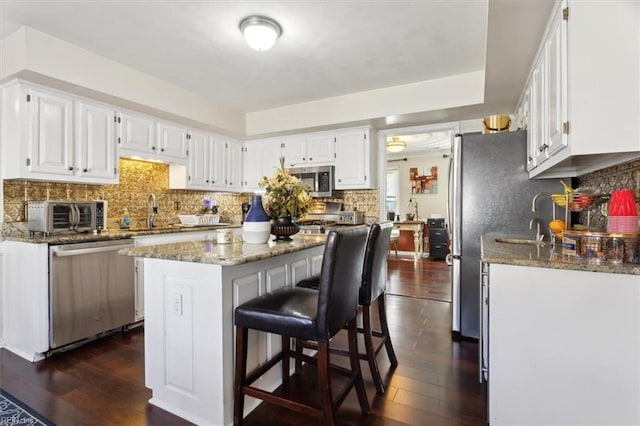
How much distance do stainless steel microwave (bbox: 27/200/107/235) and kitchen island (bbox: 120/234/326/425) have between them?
59.9 inches

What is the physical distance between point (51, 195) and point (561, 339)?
4134 mm

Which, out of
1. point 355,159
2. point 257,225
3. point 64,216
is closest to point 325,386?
point 257,225

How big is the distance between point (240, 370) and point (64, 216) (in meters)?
2.32

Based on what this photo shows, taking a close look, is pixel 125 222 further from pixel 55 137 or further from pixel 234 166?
pixel 234 166

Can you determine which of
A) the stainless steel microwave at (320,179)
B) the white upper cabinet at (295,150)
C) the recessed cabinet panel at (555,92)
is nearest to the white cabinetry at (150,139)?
the white upper cabinet at (295,150)

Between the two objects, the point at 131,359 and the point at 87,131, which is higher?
the point at 87,131

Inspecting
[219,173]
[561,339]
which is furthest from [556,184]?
[219,173]

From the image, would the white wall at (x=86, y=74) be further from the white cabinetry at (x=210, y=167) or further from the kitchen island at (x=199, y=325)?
the kitchen island at (x=199, y=325)

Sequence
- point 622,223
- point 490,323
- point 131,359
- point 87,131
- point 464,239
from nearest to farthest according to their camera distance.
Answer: point 622,223
point 490,323
point 131,359
point 464,239
point 87,131

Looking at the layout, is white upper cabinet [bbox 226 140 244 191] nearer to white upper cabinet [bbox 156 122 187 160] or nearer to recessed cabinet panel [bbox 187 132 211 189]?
recessed cabinet panel [bbox 187 132 211 189]

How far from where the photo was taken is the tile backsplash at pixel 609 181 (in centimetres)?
165

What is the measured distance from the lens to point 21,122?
2.67 meters

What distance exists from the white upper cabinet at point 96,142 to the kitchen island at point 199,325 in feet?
6.28

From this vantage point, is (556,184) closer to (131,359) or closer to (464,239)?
(464,239)
